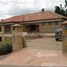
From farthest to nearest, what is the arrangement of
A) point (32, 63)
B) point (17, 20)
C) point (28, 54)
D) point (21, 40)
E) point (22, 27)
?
point (17, 20)
point (22, 27)
point (21, 40)
point (28, 54)
point (32, 63)

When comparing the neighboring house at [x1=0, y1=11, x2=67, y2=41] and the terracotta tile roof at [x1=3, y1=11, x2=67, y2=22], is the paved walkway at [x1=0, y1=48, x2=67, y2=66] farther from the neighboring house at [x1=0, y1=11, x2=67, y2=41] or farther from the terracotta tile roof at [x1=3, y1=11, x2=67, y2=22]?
the terracotta tile roof at [x1=3, y1=11, x2=67, y2=22]

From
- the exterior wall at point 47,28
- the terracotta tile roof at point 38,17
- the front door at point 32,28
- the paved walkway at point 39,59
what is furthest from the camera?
the front door at point 32,28

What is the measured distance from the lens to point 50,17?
46.7 m

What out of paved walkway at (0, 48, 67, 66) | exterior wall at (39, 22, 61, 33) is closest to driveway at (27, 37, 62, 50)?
paved walkway at (0, 48, 67, 66)

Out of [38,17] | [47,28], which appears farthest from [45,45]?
[38,17]

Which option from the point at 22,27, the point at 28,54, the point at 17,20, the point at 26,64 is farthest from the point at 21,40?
the point at 17,20

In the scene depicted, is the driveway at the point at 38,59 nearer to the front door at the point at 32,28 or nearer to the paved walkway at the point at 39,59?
the paved walkway at the point at 39,59

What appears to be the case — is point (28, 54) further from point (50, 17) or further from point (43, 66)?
point (50, 17)

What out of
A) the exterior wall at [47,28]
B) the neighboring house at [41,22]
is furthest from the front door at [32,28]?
the exterior wall at [47,28]

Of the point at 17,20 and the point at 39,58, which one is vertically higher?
the point at 17,20

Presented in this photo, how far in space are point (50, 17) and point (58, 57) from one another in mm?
32098

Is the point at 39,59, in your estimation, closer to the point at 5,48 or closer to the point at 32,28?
the point at 5,48

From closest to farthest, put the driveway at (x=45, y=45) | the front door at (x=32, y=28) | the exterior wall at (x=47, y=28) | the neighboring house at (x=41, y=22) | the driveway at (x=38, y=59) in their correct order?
the driveway at (x=38, y=59) < the driveway at (x=45, y=45) < the neighboring house at (x=41, y=22) < the exterior wall at (x=47, y=28) < the front door at (x=32, y=28)

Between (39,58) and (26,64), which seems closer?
(26,64)
